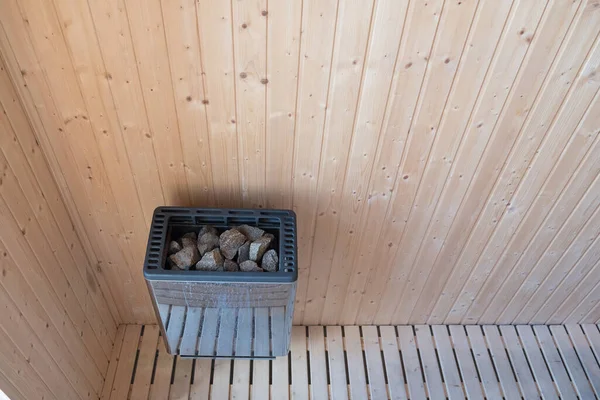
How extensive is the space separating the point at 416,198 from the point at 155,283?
75 centimetres

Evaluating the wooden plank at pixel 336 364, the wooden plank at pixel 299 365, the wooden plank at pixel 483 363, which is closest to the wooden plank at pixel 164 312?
the wooden plank at pixel 299 365

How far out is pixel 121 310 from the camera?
1876 millimetres

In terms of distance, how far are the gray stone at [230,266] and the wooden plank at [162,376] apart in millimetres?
732

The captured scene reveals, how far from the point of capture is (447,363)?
6.31ft

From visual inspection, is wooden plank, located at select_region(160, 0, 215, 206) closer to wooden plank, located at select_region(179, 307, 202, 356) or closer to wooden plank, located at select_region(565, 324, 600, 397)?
wooden plank, located at select_region(179, 307, 202, 356)

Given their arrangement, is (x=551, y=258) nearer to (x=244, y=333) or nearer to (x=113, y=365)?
(x=244, y=333)

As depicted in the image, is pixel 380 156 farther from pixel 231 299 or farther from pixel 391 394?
pixel 391 394

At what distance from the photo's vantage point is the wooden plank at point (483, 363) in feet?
6.11

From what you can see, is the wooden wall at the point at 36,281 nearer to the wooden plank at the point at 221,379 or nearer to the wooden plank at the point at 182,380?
the wooden plank at the point at 182,380

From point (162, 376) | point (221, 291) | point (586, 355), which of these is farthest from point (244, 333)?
point (586, 355)

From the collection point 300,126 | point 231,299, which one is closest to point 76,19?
point 300,126

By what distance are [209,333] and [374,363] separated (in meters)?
0.71

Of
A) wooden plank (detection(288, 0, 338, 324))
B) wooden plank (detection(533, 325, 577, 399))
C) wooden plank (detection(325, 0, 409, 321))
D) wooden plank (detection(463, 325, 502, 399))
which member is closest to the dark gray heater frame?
wooden plank (detection(288, 0, 338, 324))

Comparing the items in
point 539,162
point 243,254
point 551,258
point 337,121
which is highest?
point 337,121
